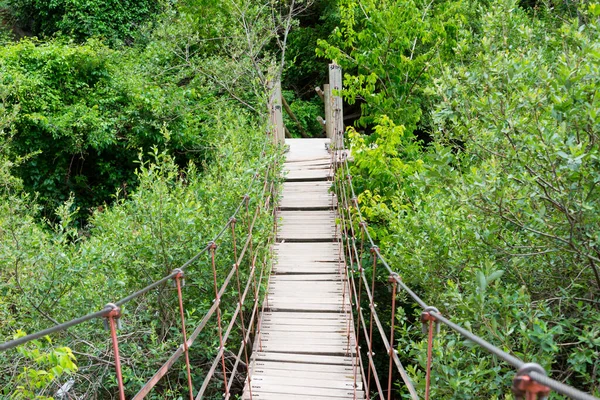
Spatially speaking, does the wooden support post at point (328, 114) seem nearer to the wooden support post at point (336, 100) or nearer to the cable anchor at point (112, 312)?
the wooden support post at point (336, 100)

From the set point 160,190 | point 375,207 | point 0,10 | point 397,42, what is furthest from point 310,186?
point 0,10

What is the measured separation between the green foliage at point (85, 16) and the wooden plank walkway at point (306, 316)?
5.44m

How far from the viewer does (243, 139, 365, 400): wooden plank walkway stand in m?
2.90

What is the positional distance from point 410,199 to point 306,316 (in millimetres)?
1699

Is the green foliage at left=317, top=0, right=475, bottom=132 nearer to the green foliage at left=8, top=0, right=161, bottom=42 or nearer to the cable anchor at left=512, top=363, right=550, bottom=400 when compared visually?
the green foliage at left=8, top=0, right=161, bottom=42

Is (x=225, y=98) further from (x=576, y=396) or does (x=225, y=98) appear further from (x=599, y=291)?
(x=576, y=396)

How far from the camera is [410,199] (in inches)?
182

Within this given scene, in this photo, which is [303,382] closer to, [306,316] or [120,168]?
[306,316]

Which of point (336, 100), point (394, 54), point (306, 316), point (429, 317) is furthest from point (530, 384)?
point (394, 54)

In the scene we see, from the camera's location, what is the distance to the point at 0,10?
9.52m

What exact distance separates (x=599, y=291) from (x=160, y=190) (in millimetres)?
2413

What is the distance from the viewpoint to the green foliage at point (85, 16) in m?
8.39

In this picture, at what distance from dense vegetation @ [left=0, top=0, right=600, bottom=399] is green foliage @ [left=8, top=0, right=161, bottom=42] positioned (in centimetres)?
177

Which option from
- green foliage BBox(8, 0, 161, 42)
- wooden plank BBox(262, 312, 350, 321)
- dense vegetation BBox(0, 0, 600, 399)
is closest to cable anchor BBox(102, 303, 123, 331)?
dense vegetation BBox(0, 0, 600, 399)
